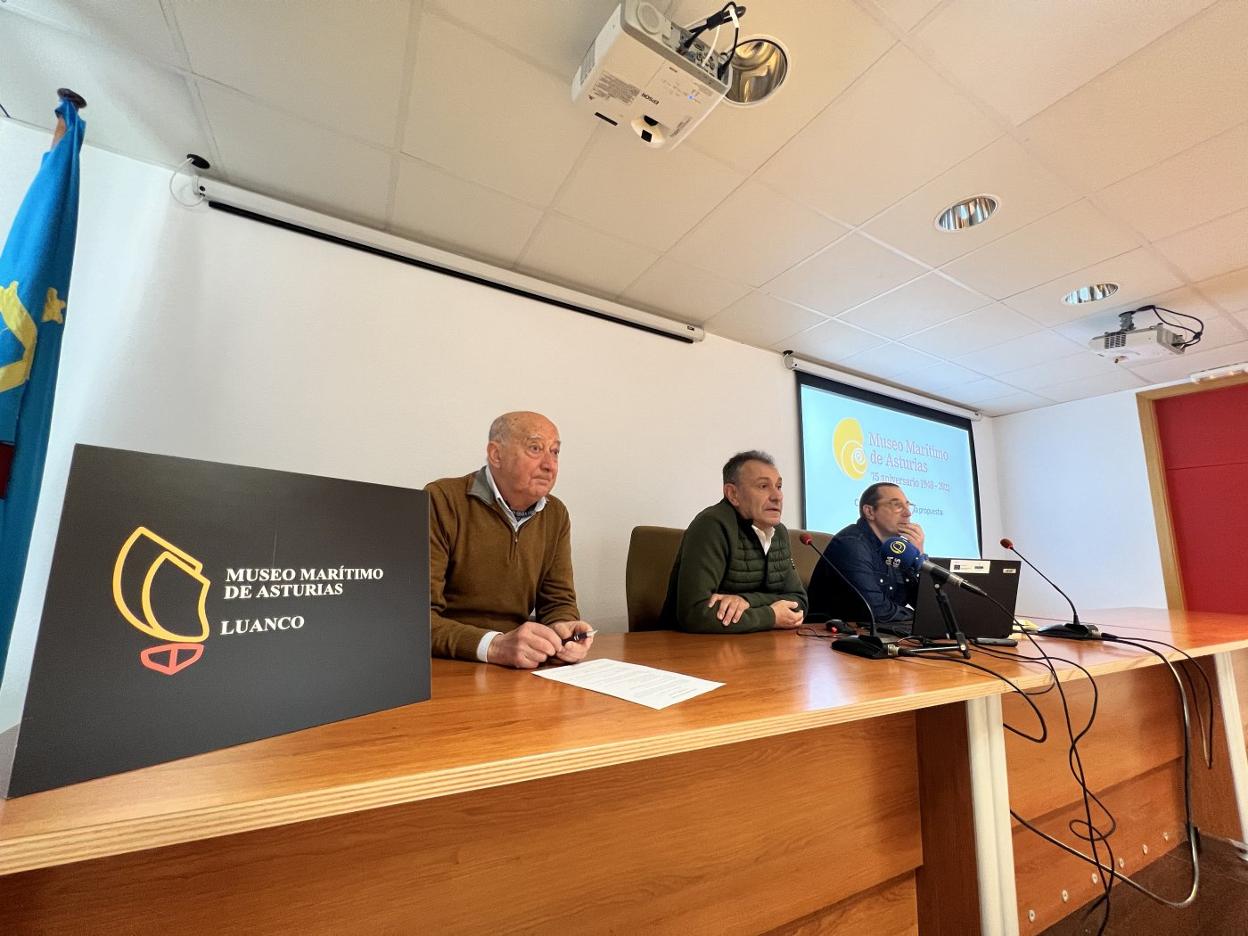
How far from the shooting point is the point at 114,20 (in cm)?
140

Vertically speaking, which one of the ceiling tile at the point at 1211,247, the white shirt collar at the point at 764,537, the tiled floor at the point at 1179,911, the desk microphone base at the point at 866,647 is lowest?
the tiled floor at the point at 1179,911

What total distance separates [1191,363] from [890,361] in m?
2.06

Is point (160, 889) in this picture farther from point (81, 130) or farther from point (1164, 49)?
point (1164, 49)

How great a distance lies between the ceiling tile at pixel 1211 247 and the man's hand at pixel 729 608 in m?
2.53

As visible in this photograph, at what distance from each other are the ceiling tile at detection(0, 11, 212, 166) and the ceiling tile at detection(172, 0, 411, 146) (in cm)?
21

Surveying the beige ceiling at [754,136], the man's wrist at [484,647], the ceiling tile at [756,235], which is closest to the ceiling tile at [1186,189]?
the beige ceiling at [754,136]

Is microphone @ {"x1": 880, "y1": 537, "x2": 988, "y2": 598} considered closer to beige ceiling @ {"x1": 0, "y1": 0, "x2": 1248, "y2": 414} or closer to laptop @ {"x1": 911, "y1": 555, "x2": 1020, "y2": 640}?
laptop @ {"x1": 911, "y1": 555, "x2": 1020, "y2": 640}

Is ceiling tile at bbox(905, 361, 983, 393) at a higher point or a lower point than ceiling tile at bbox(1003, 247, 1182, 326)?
lower

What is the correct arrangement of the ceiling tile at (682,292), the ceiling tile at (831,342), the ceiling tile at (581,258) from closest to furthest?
the ceiling tile at (581,258) → the ceiling tile at (682,292) → the ceiling tile at (831,342)

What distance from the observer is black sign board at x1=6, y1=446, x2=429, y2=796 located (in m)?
0.45

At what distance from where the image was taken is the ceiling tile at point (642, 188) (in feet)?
5.94

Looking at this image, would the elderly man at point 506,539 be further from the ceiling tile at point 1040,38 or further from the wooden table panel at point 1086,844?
the ceiling tile at point 1040,38

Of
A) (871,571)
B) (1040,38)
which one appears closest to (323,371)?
(871,571)

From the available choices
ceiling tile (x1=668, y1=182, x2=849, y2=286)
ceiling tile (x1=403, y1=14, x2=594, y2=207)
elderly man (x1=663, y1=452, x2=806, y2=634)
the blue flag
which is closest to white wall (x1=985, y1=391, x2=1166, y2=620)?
ceiling tile (x1=668, y1=182, x2=849, y2=286)
